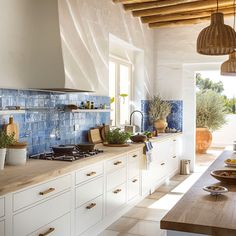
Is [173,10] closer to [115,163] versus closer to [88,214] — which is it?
[115,163]

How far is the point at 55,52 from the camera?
3.61 meters

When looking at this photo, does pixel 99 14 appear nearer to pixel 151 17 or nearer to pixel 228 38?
pixel 151 17

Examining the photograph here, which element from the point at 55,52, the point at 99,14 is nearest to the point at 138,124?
the point at 99,14

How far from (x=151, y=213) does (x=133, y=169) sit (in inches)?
24.0

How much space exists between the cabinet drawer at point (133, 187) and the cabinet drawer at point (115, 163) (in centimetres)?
42

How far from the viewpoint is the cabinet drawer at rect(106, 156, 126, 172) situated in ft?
13.0

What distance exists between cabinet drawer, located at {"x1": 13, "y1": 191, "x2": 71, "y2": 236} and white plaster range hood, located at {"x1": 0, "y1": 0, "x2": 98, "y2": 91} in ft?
3.82

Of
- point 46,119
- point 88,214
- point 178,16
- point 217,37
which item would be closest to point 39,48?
point 46,119

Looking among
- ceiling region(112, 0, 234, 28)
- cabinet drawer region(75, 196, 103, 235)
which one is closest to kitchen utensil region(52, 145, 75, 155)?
cabinet drawer region(75, 196, 103, 235)

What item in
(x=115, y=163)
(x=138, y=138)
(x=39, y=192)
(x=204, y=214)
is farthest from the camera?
(x=138, y=138)

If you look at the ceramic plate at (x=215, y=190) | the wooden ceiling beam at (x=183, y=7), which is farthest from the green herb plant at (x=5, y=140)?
the wooden ceiling beam at (x=183, y=7)

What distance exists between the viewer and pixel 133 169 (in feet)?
15.6

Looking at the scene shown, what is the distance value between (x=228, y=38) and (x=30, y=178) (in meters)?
1.68

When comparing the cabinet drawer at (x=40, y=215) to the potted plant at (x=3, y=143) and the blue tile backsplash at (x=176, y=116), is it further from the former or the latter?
the blue tile backsplash at (x=176, y=116)
